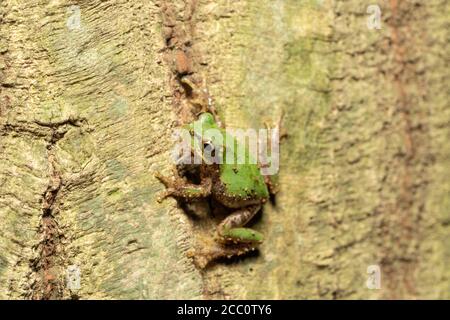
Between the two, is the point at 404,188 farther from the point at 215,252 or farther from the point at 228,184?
the point at 215,252

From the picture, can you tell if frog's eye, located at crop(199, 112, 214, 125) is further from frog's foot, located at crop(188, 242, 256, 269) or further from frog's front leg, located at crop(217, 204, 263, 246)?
frog's foot, located at crop(188, 242, 256, 269)

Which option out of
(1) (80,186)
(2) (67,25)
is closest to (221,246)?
(1) (80,186)

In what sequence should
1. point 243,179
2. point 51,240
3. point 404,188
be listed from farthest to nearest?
1. point 404,188
2. point 243,179
3. point 51,240

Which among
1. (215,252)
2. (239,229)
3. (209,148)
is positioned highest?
(209,148)

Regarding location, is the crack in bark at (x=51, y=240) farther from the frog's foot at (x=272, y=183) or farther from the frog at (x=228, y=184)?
the frog's foot at (x=272, y=183)

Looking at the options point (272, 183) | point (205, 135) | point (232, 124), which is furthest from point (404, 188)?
point (205, 135)

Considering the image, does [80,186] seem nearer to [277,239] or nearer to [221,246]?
[221,246]

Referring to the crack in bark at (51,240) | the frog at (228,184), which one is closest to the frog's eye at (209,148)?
the frog at (228,184)
